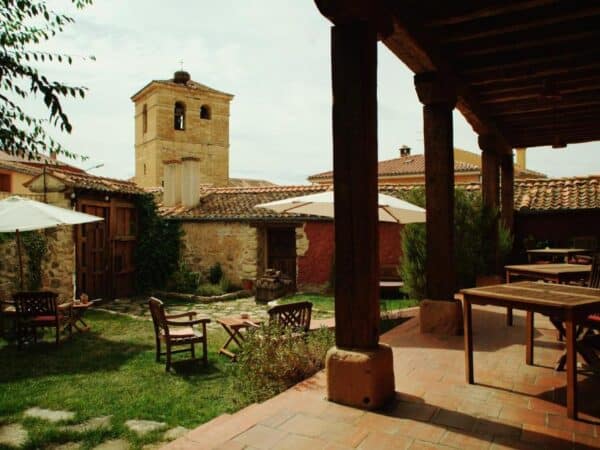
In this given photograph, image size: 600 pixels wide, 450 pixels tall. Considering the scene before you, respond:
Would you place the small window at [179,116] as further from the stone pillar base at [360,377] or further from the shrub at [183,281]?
the stone pillar base at [360,377]

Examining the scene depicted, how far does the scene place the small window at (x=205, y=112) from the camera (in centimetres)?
2655

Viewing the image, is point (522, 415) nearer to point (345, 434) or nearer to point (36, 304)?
point (345, 434)

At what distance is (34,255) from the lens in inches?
372

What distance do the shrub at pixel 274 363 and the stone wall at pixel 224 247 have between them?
7952 millimetres

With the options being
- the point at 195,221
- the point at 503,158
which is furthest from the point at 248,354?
the point at 195,221

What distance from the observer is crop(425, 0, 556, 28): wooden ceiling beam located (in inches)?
137

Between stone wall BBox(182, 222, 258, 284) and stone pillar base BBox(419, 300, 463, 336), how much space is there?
8.02 meters

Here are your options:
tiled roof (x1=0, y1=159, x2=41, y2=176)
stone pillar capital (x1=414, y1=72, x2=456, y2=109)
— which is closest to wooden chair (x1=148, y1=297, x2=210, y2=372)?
stone pillar capital (x1=414, y1=72, x2=456, y2=109)

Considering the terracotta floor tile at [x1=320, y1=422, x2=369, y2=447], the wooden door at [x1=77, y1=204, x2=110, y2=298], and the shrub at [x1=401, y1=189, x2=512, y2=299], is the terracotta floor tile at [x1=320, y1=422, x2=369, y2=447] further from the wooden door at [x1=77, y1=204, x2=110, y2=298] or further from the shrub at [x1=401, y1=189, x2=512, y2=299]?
the wooden door at [x1=77, y1=204, x2=110, y2=298]

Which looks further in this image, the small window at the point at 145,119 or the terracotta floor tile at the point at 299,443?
the small window at the point at 145,119

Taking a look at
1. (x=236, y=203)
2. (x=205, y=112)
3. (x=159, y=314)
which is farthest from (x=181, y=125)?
(x=159, y=314)

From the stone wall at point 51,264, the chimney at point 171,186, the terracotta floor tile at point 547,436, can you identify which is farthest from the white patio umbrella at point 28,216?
the chimney at point 171,186

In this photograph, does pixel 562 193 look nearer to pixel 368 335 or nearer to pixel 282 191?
pixel 282 191

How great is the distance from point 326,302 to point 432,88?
6635 mm
